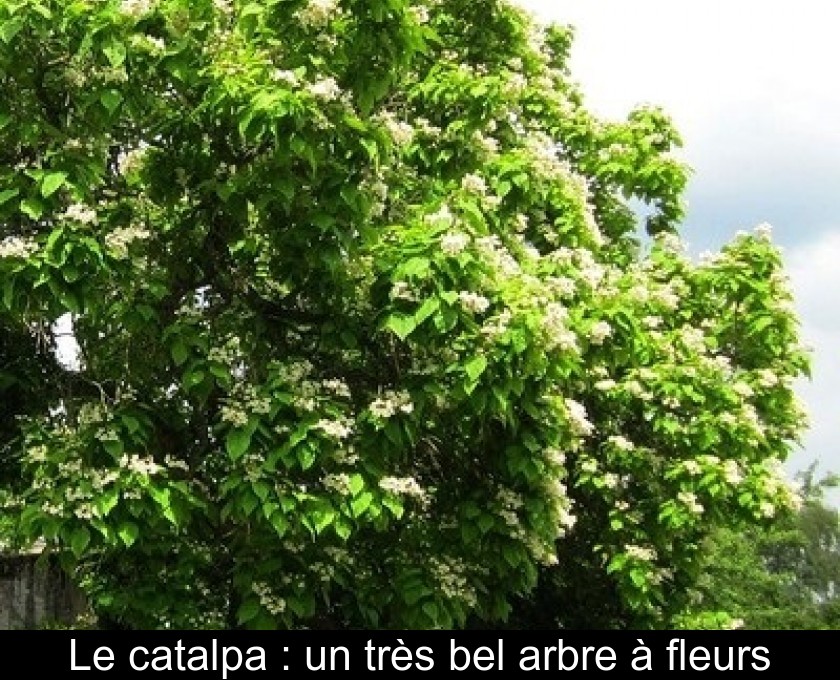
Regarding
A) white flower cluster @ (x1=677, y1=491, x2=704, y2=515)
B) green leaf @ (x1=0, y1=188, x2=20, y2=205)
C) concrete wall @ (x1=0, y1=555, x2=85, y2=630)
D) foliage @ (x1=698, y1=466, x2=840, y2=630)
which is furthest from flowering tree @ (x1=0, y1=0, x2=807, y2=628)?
foliage @ (x1=698, y1=466, x2=840, y2=630)

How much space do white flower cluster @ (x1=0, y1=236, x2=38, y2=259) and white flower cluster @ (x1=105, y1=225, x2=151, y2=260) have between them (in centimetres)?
39

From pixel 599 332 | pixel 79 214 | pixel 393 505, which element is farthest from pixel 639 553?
pixel 79 214

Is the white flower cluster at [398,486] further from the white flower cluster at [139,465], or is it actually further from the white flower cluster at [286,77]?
the white flower cluster at [286,77]

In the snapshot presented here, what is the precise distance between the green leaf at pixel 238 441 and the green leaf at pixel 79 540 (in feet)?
2.69

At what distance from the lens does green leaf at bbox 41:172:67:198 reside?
5844mm

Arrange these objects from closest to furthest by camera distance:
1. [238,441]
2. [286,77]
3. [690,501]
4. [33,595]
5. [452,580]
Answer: [286,77], [238,441], [452,580], [690,501], [33,595]

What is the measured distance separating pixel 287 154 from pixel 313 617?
284cm

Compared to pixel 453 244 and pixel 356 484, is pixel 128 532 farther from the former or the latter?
pixel 453 244

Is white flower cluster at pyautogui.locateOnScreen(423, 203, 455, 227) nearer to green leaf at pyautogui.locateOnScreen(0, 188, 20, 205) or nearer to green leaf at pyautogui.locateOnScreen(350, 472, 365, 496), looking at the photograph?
green leaf at pyautogui.locateOnScreen(350, 472, 365, 496)

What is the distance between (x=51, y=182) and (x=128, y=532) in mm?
1823

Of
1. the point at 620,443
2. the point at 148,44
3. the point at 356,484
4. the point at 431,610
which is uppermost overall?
the point at 148,44

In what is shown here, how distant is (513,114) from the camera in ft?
34.5

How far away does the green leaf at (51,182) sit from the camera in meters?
5.84

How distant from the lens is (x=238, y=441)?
6062 mm
